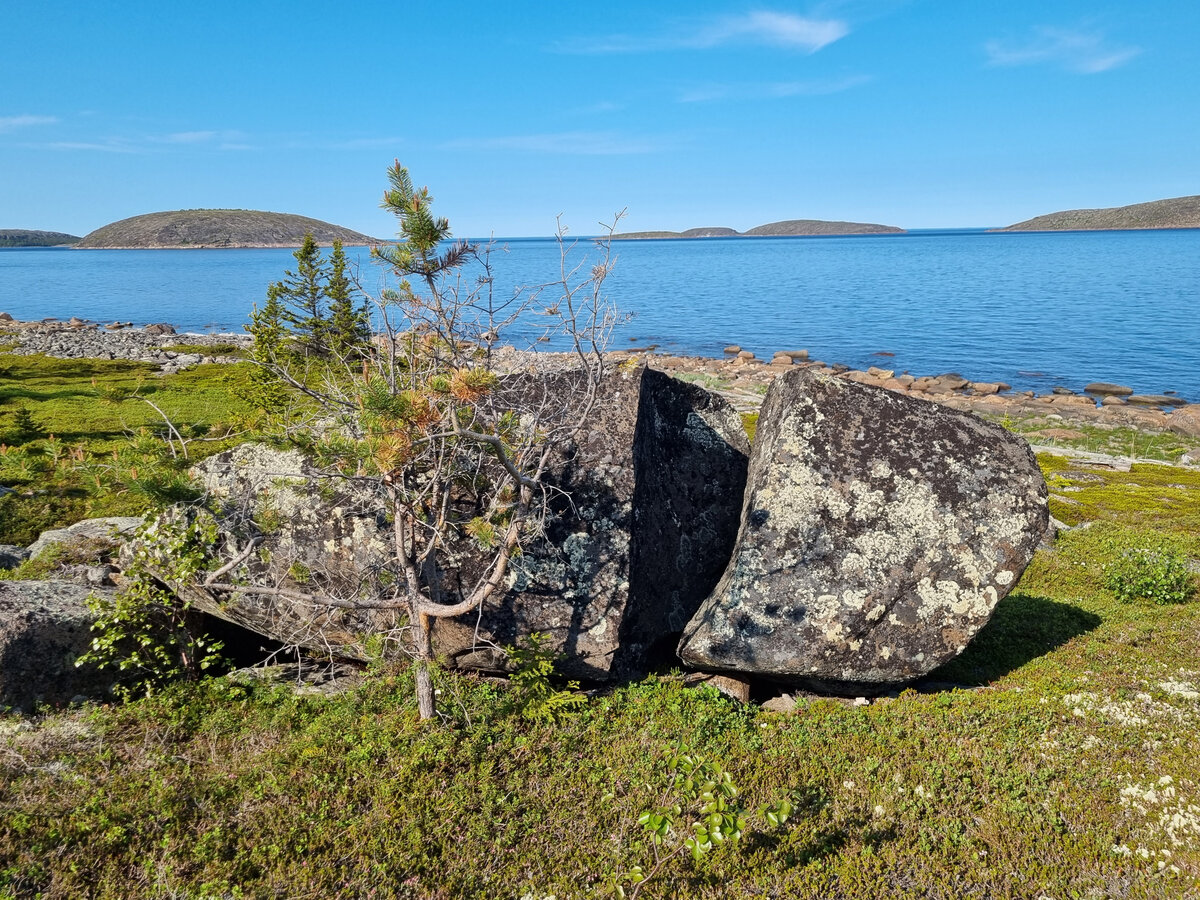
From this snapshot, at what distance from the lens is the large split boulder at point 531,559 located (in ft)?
32.6

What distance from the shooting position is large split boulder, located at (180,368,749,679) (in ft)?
32.6

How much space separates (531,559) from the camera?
10070mm

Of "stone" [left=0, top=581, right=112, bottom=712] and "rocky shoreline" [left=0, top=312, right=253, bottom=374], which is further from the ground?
"rocky shoreline" [left=0, top=312, right=253, bottom=374]

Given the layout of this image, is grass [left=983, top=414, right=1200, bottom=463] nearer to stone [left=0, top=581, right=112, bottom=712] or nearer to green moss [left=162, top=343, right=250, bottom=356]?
stone [left=0, top=581, right=112, bottom=712]

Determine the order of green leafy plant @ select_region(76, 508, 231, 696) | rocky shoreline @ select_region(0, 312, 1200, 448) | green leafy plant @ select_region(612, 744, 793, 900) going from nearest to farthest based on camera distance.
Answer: green leafy plant @ select_region(612, 744, 793, 900) → green leafy plant @ select_region(76, 508, 231, 696) → rocky shoreline @ select_region(0, 312, 1200, 448)

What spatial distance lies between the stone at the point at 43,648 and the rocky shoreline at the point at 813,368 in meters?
25.7

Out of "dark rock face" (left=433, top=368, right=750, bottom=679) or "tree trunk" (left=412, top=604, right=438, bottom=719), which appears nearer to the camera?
"tree trunk" (left=412, top=604, right=438, bottom=719)

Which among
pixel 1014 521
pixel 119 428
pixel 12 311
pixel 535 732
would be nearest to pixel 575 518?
pixel 535 732

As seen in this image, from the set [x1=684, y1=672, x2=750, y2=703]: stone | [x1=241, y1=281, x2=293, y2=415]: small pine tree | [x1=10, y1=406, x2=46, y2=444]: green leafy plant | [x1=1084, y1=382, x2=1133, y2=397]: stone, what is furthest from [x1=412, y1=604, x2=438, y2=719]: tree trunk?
[x1=1084, y1=382, x2=1133, y2=397]: stone

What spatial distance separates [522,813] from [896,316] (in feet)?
351

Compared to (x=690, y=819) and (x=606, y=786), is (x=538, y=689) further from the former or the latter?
(x=690, y=819)

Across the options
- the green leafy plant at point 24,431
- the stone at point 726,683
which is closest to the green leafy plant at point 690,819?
the stone at point 726,683

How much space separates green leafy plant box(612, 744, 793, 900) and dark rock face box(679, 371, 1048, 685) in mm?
2672

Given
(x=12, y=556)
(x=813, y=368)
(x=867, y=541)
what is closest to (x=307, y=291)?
(x=12, y=556)
